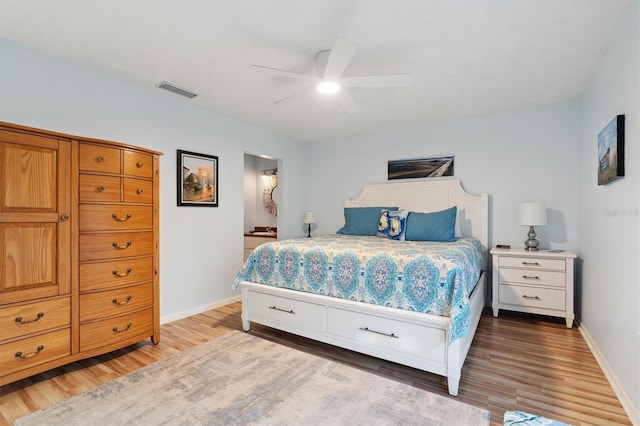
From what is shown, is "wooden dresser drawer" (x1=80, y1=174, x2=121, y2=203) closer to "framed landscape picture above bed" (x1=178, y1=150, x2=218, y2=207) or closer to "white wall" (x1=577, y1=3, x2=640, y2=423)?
"framed landscape picture above bed" (x1=178, y1=150, x2=218, y2=207)

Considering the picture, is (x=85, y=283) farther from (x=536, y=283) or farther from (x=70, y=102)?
(x=536, y=283)

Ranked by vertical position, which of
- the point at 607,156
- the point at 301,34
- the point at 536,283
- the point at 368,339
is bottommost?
the point at 368,339

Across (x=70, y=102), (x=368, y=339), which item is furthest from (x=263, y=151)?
(x=368, y=339)

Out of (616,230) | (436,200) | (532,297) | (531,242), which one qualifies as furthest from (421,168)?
(616,230)

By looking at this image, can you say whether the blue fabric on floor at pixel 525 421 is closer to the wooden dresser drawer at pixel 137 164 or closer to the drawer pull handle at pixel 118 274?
the drawer pull handle at pixel 118 274

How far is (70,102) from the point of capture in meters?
2.47

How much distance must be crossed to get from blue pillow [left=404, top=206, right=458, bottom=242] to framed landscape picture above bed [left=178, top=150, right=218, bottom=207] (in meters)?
2.33

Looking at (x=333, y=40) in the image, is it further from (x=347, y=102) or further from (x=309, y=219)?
A: (x=309, y=219)

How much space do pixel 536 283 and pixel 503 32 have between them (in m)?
2.42

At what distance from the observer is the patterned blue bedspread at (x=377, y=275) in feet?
6.57

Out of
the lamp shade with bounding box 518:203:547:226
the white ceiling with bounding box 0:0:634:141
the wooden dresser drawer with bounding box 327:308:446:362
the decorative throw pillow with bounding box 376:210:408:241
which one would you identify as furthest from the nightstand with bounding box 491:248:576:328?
the wooden dresser drawer with bounding box 327:308:446:362

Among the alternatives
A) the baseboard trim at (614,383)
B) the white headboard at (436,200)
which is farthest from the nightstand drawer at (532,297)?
the white headboard at (436,200)

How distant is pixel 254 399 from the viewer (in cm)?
181

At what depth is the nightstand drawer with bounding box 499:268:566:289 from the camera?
303cm
